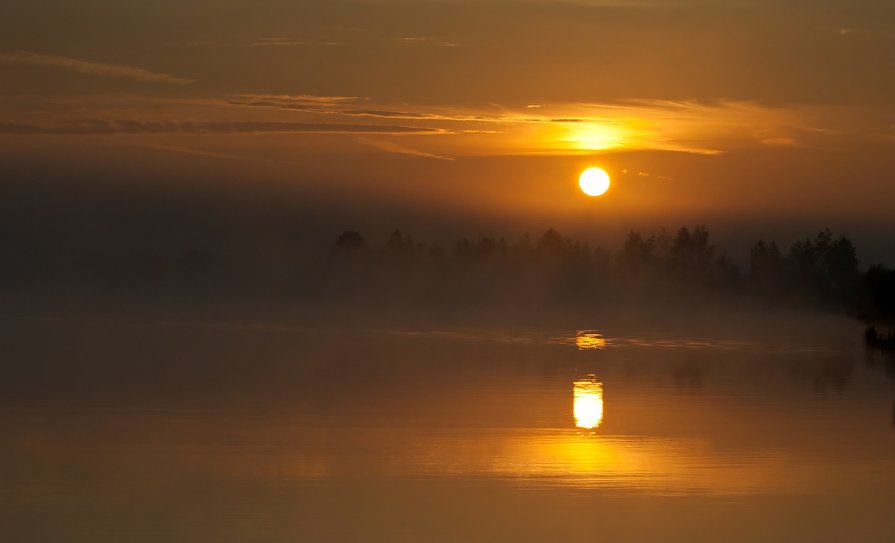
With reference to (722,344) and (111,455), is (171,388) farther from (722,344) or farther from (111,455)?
(722,344)

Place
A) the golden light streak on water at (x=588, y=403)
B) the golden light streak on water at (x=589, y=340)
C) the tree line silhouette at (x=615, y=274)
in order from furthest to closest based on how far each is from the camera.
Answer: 1. the tree line silhouette at (x=615, y=274)
2. the golden light streak on water at (x=589, y=340)
3. the golden light streak on water at (x=588, y=403)

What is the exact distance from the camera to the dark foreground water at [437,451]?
1087 cm

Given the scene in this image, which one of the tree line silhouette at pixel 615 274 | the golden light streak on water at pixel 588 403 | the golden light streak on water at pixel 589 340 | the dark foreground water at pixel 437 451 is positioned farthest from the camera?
the tree line silhouette at pixel 615 274

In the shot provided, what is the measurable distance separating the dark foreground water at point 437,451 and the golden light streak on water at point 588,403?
74 millimetres

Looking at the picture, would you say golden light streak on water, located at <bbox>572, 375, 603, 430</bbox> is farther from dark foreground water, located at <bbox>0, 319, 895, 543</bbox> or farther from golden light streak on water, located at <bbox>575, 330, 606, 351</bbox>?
golden light streak on water, located at <bbox>575, 330, 606, 351</bbox>

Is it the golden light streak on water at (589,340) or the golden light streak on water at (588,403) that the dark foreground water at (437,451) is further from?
the golden light streak on water at (589,340)

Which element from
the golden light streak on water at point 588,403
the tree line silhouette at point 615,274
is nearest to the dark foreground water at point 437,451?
the golden light streak on water at point 588,403

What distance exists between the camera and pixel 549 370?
2577cm

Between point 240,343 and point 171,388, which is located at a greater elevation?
point 240,343

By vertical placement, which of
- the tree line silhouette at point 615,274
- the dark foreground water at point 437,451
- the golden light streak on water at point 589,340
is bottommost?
the dark foreground water at point 437,451

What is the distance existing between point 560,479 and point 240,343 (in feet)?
71.0

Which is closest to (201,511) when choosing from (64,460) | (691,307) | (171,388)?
(64,460)

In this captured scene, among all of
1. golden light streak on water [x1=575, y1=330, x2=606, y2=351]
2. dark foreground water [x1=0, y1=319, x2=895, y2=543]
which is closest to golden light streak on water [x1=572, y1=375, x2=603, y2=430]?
dark foreground water [x1=0, y1=319, x2=895, y2=543]

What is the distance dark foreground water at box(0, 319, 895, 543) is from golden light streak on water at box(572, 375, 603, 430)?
74 mm
